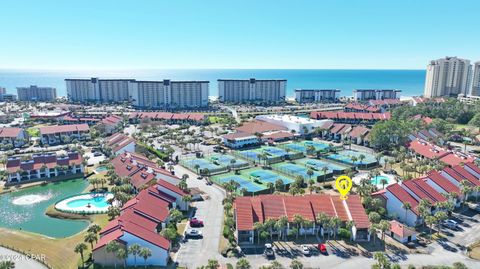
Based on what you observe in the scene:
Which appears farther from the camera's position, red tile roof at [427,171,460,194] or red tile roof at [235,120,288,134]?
red tile roof at [235,120,288,134]

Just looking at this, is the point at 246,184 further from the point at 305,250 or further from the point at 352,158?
the point at 352,158

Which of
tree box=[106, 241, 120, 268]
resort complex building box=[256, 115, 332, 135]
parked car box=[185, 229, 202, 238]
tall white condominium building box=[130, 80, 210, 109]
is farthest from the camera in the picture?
tall white condominium building box=[130, 80, 210, 109]

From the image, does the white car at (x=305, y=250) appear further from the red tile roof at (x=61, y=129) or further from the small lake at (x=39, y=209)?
the red tile roof at (x=61, y=129)

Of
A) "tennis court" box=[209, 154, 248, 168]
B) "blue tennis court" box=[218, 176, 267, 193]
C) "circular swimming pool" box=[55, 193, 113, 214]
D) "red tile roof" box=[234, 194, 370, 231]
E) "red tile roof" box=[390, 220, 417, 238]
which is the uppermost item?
"red tile roof" box=[234, 194, 370, 231]

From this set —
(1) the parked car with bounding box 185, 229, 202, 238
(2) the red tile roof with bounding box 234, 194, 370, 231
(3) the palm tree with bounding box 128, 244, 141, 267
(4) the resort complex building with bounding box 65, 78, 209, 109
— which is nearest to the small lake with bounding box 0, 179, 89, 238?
(3) the palm tree with bounding box 128, 244, 141, 267

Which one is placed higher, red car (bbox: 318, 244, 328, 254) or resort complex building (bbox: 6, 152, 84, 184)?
resort complex building (bbox: 6, 152, 84, 184)

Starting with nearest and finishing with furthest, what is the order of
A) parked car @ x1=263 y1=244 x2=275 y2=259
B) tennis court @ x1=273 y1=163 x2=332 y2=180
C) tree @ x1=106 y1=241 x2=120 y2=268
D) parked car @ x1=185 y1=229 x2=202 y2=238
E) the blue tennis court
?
tree @ x1=106 y1=241 x2=120 y2=268 → parked car @ x1=263 y1=244 x2=275 y2=259 → parked car @ x1=185 y1=229 x2=202 y2=238 → the blue tennis court → tennis court @ x1=273 y1=163 x2=332 y2=180

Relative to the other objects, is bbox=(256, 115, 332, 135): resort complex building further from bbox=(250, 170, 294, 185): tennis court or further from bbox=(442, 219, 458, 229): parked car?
bbox=(442, 219, 458, 229): parked car

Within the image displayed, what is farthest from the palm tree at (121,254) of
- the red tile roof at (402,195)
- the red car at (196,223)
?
the red tile roof at (402,195)

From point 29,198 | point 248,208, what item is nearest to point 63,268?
point 248,208
